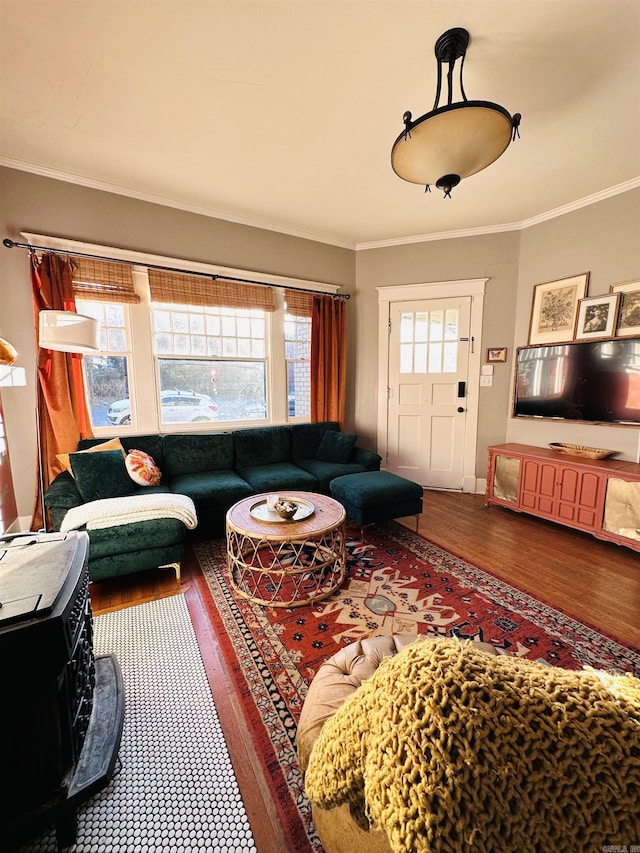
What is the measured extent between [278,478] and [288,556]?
778mm

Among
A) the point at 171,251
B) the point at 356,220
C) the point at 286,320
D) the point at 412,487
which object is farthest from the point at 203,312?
the point at 412,487

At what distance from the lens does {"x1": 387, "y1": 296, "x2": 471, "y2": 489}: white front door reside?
12.9 ft

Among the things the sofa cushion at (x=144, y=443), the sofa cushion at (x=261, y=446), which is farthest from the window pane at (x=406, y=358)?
the sofa cushion at (x=144, y=443)

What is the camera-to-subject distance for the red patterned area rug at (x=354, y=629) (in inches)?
50.2

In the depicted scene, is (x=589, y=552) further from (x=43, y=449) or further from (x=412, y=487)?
(x=43, y=449)

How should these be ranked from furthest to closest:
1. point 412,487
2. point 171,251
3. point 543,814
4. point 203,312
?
point 203,312 < point 171,251 < point 412,487 < point 543,814

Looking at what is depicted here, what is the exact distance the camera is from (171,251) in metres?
3.23

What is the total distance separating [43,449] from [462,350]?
419 cm

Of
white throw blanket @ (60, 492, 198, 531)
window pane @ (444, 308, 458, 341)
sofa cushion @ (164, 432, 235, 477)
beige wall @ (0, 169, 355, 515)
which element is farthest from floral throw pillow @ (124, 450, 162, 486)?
window pane @ (444, 308, 458, 341)

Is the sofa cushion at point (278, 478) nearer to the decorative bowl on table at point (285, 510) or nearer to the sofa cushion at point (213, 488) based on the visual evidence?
the sofa cushion at point (213, 488)

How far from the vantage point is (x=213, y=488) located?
279 cm

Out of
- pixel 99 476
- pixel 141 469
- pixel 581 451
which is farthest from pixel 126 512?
pixel 581 451

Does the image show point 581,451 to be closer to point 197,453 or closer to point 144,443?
point 197,453

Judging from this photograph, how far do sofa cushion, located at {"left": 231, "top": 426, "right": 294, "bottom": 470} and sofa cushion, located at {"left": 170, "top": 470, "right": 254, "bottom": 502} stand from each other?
1.24 feet
